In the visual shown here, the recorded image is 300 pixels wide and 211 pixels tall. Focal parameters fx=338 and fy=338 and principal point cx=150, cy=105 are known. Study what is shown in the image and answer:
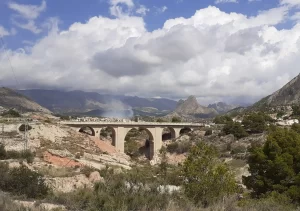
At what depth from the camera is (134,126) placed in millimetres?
69438

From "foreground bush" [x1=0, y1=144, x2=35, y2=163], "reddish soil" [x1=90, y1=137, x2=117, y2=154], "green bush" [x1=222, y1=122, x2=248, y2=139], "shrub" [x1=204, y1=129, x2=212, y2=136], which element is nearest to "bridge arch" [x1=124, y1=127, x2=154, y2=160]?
"shrub" [x1=204, y1=129, x2=212, y2=136]

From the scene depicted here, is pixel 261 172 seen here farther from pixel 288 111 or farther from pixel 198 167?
pixel 288 111

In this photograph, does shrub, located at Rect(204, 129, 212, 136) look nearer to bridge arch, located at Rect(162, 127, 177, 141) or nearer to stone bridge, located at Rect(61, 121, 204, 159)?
stone bridge, located at Rect(61, 121, 204, 159)

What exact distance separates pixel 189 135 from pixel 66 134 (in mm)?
29960

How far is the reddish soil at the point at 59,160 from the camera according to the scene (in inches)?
1243

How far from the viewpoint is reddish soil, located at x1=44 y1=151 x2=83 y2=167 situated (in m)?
31.6

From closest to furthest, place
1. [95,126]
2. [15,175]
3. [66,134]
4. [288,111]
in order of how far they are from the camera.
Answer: [15,175]
[66,134]
[95,126]
[288,111]

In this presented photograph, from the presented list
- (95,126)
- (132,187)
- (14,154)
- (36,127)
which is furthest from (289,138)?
(95,126)

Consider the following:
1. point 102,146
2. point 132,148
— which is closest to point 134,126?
point 132,148

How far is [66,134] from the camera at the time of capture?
1866 inches

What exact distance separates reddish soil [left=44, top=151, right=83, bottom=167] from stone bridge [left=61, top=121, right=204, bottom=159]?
82.8ft

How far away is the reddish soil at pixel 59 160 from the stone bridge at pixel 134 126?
2524 cm

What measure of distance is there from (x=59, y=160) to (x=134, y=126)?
1457 inches

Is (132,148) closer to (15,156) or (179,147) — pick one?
(179,147)
